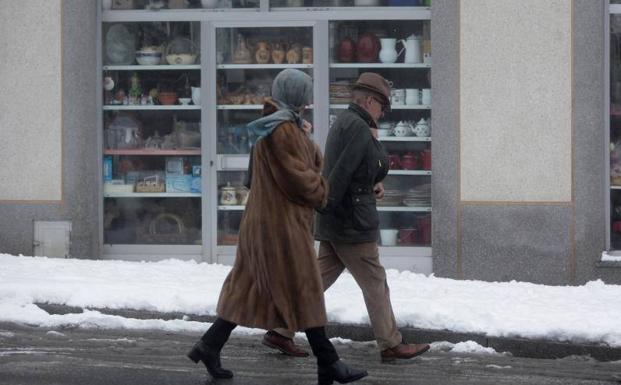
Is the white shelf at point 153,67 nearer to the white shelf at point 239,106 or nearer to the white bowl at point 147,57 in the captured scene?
the white bowl at point 147,57

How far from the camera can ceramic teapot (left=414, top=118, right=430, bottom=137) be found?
13.3 meters

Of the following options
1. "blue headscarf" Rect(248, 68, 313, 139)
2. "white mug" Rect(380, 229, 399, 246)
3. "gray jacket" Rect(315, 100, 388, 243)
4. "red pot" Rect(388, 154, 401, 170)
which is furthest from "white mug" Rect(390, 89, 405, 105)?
"blue headscarf" Rect(248, 68, 313, 139)

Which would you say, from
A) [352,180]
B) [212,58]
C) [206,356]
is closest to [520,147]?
[212,58]

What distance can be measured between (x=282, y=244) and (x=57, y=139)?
5.97 m

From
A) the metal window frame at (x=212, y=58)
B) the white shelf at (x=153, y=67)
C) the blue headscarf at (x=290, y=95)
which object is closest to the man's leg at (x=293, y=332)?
the blue headscarf at (x=290, y=95)

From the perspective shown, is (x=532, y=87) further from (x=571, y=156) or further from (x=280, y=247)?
(x=280, y=247)

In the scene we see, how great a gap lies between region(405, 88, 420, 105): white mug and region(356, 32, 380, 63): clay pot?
47 cm

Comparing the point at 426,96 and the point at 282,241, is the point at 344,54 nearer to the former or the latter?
the point at 426,96

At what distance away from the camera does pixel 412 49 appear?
13391 millimetres

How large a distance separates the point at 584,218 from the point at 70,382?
240 inches

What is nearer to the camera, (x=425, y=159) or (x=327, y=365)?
(x=327, y=365)

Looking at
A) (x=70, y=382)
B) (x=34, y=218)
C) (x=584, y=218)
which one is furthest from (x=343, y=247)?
(x=34, y=218)

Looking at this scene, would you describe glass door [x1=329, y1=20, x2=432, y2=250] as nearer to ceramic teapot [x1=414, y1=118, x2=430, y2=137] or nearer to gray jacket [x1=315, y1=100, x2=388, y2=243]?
ceramic teapot [x1=414, y1=118, x2=430, y2=137]

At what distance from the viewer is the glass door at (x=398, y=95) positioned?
43.8 feet
